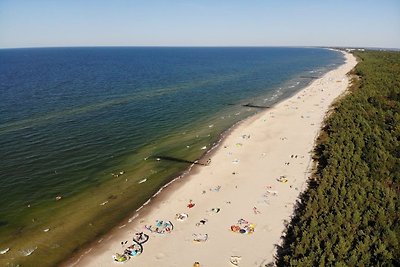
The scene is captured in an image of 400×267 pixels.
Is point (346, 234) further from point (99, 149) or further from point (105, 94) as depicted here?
point (105, 94)

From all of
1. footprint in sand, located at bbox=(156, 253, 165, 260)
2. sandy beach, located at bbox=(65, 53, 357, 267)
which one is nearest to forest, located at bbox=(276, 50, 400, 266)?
sandy beach, located at bbox=(65, 53, 357, 267)

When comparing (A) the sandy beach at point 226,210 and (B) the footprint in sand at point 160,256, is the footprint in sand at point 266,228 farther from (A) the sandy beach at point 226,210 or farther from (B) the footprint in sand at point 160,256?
(B) the footprint in sand at point 160,256

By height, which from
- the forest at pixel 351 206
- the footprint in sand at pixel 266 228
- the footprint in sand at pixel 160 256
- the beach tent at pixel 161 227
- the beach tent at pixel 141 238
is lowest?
the beach tent at pixel 141 238

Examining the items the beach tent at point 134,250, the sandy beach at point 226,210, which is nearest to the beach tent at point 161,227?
the sandy beach at point 226,210

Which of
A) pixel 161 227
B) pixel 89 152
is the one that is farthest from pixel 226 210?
pixel 89 152

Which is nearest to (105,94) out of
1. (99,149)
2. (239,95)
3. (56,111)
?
(56,111)

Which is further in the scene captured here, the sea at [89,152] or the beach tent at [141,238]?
the sea at [89,152]

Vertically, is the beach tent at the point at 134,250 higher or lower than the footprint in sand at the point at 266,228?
lower
